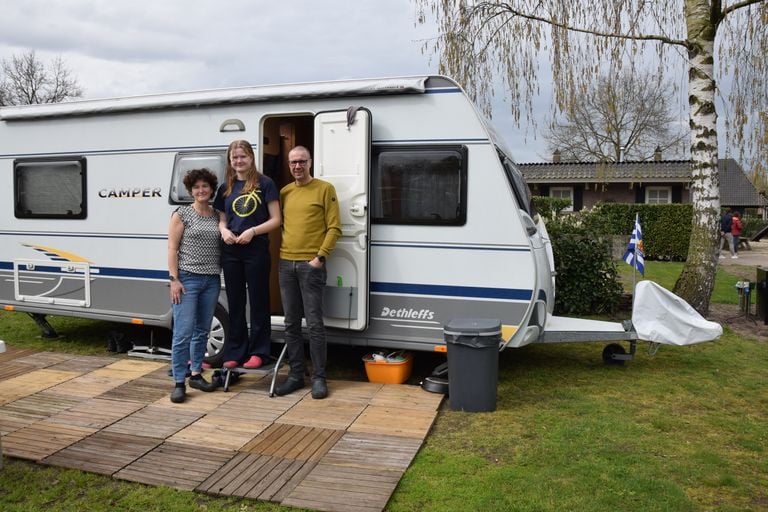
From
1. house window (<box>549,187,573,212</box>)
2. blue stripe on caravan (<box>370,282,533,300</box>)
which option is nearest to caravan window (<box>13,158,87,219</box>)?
blue stripe on caravan (<box>370,282,533,300</box>)

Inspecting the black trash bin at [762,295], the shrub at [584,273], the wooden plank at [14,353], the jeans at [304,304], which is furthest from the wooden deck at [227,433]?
the black trash bin at [762,295]

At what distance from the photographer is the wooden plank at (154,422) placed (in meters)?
4.68

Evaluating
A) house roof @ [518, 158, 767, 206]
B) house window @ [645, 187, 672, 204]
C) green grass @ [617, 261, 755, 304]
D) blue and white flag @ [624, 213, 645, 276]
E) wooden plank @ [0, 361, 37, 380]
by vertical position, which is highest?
house roof @ [518, 158, 767, 206]

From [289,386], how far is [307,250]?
3.91 ft

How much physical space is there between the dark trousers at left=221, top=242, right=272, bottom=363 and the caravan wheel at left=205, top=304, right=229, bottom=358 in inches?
14.0

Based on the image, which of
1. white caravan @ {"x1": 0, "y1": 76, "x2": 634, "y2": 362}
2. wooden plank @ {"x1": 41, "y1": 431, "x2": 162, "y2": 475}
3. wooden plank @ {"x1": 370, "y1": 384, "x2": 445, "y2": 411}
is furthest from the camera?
white caravan @ {"x1": 0, "y1": 76, "x2": 634, "y2": 362}

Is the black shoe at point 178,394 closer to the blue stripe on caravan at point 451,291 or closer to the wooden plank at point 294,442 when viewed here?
the wooden plank at point 294,442

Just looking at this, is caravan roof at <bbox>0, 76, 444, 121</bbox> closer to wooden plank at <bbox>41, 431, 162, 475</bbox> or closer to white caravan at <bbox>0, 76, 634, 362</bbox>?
white caravan at <bbox>0, 76, 634, 362</bbox>

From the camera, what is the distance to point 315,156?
5.82 m

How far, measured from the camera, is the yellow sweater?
5305 mm

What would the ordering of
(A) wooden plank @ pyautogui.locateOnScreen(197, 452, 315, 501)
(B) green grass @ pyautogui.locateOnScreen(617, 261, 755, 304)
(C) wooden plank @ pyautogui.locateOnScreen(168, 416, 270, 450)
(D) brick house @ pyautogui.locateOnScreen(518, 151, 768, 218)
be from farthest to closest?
(D) brick house @ pyautogui.locateOnScreen(518, 151, 768, 218), (B) green grass @ pyautogui.locateOnScreen(617, 261, 755, 304), (C) wooden plank @ pyautogui.locateOnScreen(168, 416, 270, 450), (A) wooden plank @ pyautogui.locateOnScreen(197, 452, 315, 501)

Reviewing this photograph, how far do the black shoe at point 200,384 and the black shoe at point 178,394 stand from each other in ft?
0.49

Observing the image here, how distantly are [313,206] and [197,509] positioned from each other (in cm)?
253

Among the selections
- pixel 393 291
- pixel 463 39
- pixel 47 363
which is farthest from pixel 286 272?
pixel 463 39
